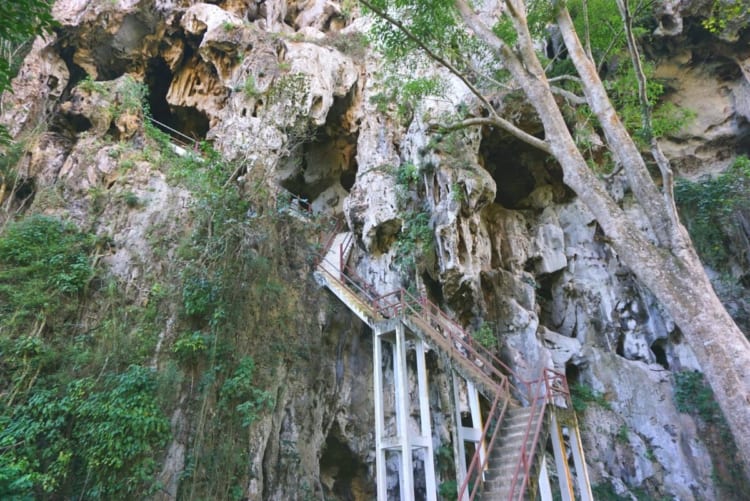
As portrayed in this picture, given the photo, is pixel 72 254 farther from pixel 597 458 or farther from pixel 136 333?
pixel 597 458

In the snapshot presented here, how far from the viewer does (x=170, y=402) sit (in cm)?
641

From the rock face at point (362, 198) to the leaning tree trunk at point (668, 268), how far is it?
4772mm

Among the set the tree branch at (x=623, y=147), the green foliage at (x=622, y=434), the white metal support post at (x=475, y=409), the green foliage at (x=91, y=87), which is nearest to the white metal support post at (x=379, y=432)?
the white metal support post at (x=475, y=409)

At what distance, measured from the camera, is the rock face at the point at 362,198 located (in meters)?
9.26

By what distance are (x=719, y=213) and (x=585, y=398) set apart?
6.18 metres

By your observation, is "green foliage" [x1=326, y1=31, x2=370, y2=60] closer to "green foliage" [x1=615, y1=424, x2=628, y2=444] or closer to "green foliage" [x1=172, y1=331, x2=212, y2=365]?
"green foliage" [x1=172, y1=331, x2=212, y2=365]

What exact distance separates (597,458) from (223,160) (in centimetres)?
1156

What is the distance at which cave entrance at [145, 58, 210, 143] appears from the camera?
577 inches

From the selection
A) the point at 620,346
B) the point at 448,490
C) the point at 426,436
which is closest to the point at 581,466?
the point at 426,436

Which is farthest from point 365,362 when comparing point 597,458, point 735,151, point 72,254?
point 735,151

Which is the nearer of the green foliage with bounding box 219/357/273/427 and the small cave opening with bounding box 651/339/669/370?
the green foliage with bounding box 219/357/273/427

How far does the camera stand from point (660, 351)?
10852mm

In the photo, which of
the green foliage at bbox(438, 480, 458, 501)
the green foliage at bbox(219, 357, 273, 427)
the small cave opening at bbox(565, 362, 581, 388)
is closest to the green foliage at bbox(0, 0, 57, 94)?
the green foliage at bbox(219, 357, 273, 427)

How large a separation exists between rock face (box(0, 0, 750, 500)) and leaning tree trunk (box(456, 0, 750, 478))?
4.77 m
